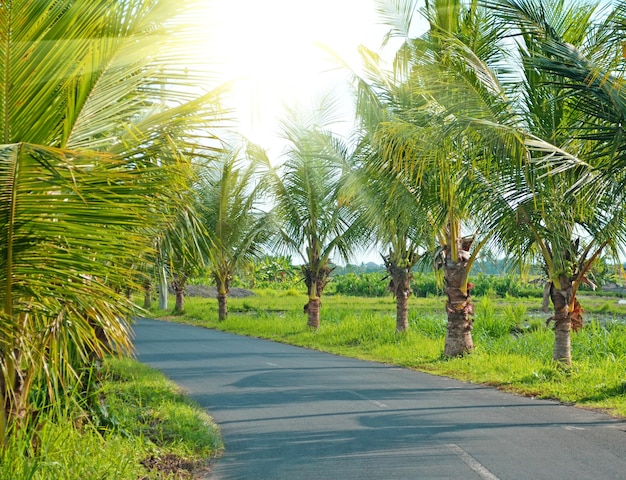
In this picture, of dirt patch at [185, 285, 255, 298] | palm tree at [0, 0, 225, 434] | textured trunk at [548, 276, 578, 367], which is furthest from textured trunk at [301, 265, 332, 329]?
dirt patch at [185, 285, 255, 298]

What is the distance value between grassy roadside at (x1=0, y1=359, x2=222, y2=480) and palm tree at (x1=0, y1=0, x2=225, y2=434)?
38 cm

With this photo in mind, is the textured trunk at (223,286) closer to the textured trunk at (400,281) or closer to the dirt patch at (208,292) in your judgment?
the textured trunk at (400,281)

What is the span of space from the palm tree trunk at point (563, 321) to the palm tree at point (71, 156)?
816 cm

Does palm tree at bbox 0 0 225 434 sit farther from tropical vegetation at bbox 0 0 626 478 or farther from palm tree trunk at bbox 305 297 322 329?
palm tree trunk at bbox 305 297 322 329

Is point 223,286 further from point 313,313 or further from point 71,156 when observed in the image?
point 71,156

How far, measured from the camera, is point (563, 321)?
37.5ft

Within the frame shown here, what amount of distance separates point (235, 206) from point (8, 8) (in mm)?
17799

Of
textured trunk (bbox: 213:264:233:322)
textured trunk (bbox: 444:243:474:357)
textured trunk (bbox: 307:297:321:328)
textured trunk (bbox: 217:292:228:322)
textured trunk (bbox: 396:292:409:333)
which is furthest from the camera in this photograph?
textured trunk (bbox: 217:292:228:322)

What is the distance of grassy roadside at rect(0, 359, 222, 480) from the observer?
4.47 meters

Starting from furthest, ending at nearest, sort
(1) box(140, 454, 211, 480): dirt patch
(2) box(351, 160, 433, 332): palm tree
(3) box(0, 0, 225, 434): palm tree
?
(2) box(351, 160, 433, 332): palm tree, (1) box(140, 454, 211, 480): dirt patch, (3) box(0, 0, 225, 434): palm tree

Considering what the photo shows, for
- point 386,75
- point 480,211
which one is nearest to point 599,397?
point 480,211

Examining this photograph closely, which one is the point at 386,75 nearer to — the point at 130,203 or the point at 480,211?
the point at 480,211

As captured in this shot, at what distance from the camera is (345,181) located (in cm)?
1608

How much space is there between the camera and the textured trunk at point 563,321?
1140 centimetres
